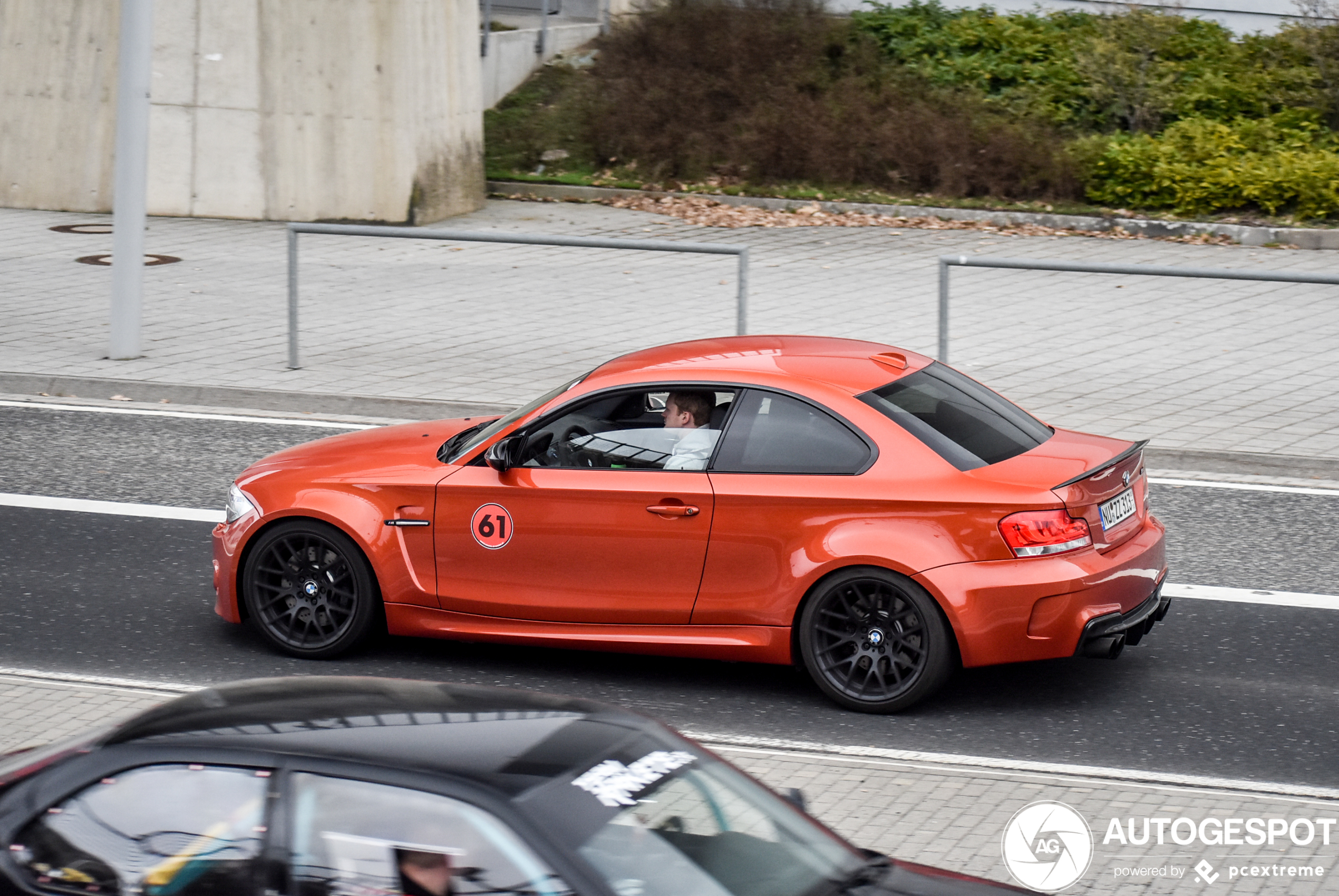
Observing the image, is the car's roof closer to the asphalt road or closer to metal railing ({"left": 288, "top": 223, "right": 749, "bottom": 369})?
the asphalt road

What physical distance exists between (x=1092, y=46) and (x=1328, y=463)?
13.3 m

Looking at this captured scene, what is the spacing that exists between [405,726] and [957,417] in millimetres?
3782

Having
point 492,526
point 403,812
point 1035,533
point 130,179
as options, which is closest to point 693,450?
point 492,526

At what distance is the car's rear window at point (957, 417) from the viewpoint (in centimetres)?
658

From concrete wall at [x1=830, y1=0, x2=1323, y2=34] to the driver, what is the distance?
723 inches

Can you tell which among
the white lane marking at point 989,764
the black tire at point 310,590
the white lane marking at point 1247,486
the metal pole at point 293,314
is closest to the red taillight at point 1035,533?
the white lane marking at point 989,764

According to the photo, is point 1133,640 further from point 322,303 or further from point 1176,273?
point 322,303

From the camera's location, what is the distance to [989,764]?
19.8 ft

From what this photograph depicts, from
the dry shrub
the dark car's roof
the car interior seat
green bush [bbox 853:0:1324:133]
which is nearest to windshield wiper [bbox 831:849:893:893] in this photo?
the dark car's roof

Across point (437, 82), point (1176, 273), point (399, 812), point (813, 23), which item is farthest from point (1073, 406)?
point (813, 23)

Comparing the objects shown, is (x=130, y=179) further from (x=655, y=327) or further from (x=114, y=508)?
(x=655, y=327)

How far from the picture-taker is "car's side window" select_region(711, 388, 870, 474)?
6566 mm

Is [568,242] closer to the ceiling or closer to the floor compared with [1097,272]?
closer to the ceiling

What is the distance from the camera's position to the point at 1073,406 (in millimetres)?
11320
